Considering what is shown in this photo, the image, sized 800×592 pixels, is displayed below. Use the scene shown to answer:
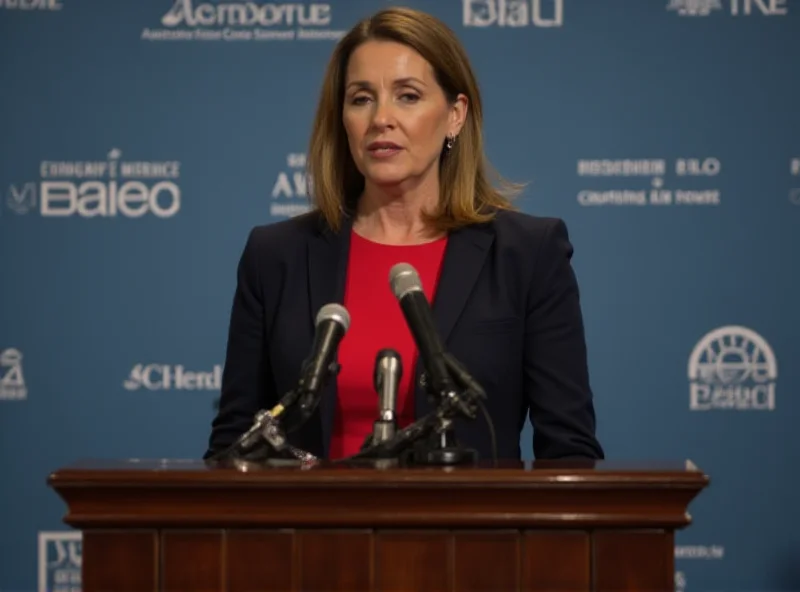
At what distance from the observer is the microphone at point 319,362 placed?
1.70m

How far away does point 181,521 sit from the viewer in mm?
1510

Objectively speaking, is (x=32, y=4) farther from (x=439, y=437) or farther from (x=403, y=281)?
(x=439, y=437)

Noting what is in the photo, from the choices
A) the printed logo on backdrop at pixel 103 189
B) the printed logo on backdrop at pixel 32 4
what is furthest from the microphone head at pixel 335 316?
the printed logo on backdrop at pixel 32 4

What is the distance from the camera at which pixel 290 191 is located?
4.09 m

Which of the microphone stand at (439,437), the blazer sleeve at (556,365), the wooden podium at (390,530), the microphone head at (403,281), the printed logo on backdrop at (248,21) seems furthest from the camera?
the printed logo on backdrop at (248,21)

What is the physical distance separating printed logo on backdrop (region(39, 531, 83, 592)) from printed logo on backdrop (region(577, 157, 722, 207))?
188 centimetres

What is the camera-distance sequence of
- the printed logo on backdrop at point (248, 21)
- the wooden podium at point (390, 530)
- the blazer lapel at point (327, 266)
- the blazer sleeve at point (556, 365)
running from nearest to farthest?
the wooden podium at point (390, 530) → the blazer sleeve at point (556, 365) → the blazer lapel at point (327, 266) → the printed logo on backdrop at point (248, 21)

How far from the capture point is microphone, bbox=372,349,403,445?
5.74ft

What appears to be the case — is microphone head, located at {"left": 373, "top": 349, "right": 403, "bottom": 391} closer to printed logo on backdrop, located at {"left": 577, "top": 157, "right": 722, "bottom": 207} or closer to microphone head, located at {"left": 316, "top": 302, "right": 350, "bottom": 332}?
microphone head, located at {"left": 316, "top": 302, "right": 350, "bottom": 332}

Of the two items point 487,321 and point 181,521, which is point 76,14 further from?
point 181,521

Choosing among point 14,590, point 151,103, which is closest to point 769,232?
point 151,103

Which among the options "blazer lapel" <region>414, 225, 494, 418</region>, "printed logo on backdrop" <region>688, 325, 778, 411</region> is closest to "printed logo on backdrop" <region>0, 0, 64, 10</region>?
"blazer lapel" <region>414, 225, 494, 418</region>

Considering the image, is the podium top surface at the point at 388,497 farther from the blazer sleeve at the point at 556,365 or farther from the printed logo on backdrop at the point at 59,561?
the printed logo on backdrop at the point at 59,561

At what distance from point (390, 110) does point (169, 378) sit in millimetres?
1846
